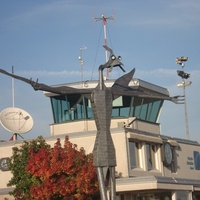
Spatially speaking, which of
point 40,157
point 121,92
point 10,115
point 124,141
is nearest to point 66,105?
point 10,115

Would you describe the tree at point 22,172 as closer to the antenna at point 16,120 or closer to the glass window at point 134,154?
the antenna at point 16,120

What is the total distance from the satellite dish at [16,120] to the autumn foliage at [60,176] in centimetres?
629

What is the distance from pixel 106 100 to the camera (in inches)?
924

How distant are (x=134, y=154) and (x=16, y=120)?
8.47 metres

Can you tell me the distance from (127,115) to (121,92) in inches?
524

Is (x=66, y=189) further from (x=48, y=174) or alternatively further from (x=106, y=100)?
(x=106, y=100)

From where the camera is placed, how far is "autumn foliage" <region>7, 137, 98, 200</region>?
95.1ft

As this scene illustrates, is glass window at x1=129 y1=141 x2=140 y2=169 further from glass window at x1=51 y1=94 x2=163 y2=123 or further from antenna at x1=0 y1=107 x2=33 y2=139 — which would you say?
antenna at x1=0 y1=107 x2=33 y2=139

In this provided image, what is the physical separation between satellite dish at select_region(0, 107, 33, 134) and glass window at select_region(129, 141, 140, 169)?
7290mm

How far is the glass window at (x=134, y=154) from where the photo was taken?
34047 millimetres

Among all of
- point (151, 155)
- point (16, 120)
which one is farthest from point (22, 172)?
point (151, 155)

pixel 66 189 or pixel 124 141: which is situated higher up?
pixel 124 141

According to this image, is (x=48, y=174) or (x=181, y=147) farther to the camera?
(x=181, y=147)

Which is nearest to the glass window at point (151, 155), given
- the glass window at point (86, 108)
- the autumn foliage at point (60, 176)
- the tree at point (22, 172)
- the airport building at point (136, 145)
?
Result: the airport building at point (136, 145)
